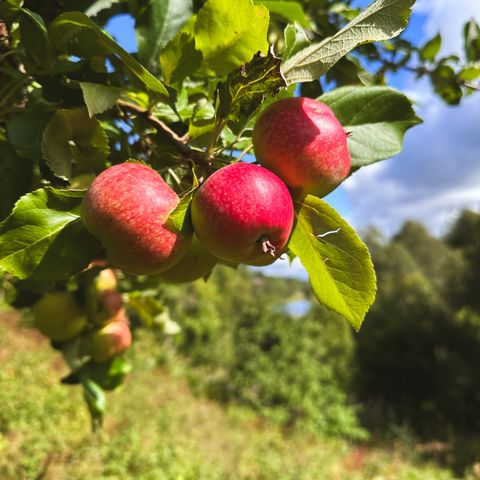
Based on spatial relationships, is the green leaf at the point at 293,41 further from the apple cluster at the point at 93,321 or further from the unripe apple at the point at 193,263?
the apple cluster at the point at 93,321

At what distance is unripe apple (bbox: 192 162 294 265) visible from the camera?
48cm

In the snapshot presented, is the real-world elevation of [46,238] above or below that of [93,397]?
above

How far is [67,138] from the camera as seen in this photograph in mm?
604

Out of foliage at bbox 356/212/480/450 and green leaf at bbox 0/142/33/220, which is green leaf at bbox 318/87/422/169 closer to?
green leaf at bbox 0/142/33/220

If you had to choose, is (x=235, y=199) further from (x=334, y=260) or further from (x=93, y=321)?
(x=93, y=321)

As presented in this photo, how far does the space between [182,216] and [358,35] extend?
25 cm

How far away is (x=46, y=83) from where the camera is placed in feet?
2.06

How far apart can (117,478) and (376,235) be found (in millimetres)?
23638

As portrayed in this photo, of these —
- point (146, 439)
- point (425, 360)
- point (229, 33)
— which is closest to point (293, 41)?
point (229, 33)

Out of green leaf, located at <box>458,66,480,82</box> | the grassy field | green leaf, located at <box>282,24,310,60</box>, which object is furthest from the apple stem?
the grassy field

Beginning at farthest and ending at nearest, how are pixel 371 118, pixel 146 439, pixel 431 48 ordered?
pixel 146 439, pixel 431 48, pixel 371 118

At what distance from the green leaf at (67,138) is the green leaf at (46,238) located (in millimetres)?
62

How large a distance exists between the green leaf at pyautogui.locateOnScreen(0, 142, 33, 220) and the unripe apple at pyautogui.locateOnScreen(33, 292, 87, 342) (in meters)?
0.32

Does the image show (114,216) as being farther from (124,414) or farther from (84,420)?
(124,414)
